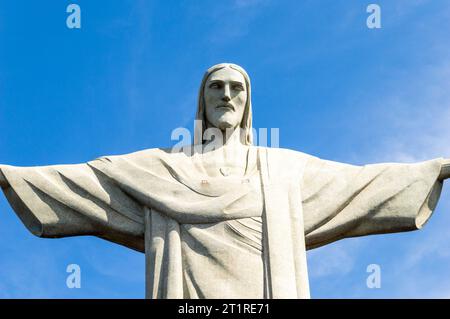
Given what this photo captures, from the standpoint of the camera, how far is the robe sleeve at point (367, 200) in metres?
17.7

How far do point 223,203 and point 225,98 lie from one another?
213cm

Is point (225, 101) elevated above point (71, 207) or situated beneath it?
elevated above

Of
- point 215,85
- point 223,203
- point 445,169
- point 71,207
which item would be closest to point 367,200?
point 445,169

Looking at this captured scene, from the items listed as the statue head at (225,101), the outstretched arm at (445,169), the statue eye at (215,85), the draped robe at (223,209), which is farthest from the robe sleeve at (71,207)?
the outstretched arm at (445,169)

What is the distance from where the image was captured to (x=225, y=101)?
1852cm

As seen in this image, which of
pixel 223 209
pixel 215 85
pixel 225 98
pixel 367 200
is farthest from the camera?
pixel 215 85

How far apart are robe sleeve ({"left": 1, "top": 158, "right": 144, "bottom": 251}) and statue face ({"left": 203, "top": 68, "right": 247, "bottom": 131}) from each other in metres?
1.93

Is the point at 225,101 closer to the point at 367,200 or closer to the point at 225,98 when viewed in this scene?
the point at 225,98

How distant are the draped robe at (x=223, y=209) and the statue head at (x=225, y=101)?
2.25 feet

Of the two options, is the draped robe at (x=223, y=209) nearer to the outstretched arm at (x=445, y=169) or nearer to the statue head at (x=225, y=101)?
the outstretched arm at (x=445, y=169)

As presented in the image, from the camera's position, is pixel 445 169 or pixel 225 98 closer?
pixel 445 169

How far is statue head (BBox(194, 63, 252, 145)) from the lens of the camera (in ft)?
60.7

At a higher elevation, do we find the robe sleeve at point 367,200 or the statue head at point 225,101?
the statue head at point 225,101
